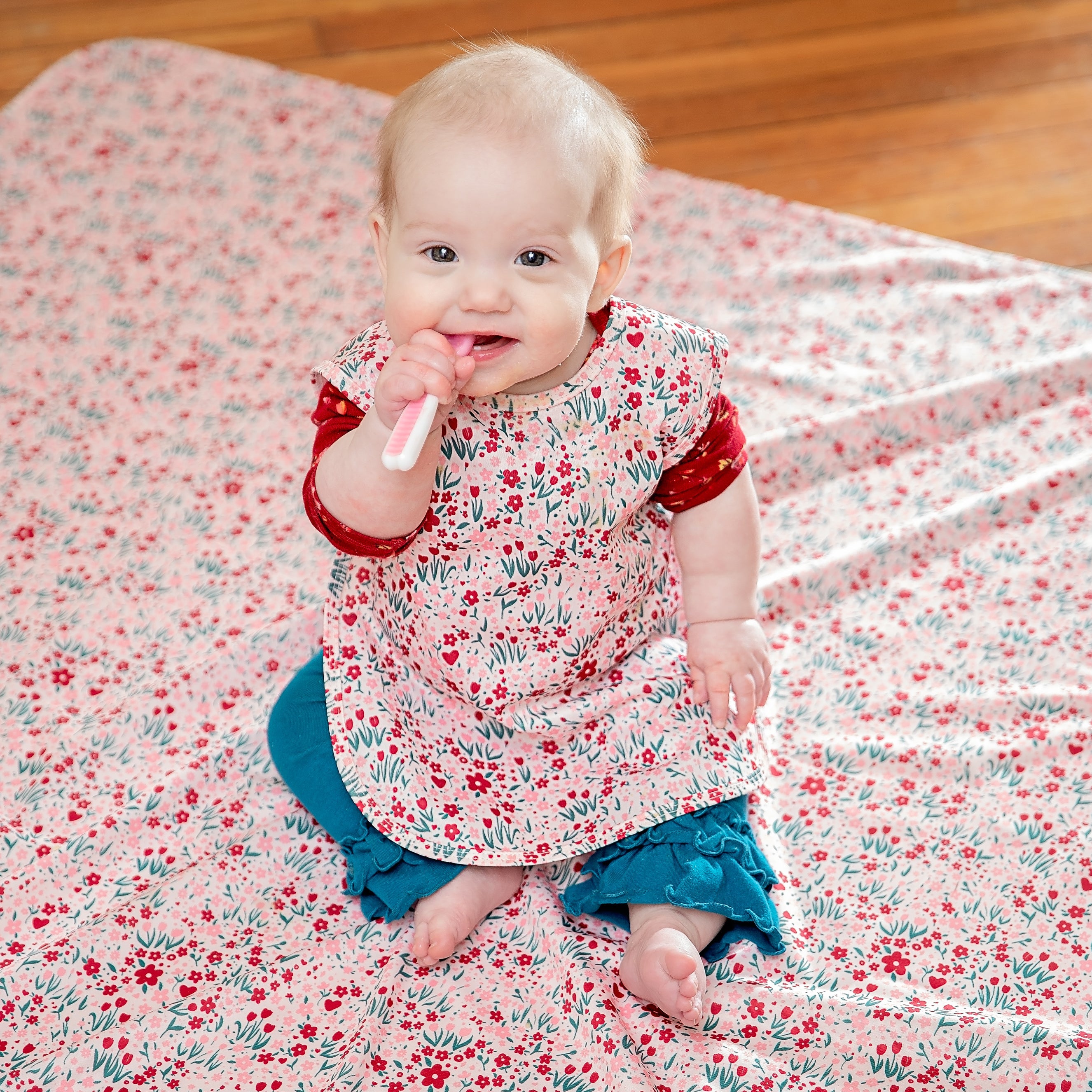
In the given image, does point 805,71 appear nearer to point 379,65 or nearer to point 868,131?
point 868,131

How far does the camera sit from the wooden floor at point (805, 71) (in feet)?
6.39

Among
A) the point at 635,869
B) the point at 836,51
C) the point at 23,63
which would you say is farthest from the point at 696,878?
the point at 23,63

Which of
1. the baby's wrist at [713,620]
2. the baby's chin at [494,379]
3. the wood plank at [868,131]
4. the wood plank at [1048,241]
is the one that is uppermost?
the baby's chin at [494,379]

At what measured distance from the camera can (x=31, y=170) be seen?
1.75 metres

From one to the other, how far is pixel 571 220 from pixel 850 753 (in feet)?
1.82

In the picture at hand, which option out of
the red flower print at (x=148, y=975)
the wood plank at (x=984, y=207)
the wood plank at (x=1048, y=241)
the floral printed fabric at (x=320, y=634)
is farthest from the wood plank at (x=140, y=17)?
the red flower print at (x=148, y=975)

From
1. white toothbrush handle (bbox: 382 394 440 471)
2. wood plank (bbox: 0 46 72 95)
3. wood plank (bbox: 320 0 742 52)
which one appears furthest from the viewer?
wood plank (bbox: 320 0 742 52)

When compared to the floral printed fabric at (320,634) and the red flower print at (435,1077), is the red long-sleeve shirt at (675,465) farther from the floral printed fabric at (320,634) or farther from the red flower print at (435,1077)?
the red flower print at (435,1077)

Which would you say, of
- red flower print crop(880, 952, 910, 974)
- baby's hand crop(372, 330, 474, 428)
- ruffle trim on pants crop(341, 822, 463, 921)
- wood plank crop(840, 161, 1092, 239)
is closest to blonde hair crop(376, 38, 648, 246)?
baby's hand crop(372, 330, 474, 428)

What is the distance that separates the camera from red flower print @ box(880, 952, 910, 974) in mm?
967

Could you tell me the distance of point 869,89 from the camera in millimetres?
2135

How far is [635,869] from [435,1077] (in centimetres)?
21

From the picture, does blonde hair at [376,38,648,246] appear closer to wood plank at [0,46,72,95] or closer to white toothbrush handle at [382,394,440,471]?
white toothbrush handle at [382,394,440,471]

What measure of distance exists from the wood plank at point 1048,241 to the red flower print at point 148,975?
1489 mm
